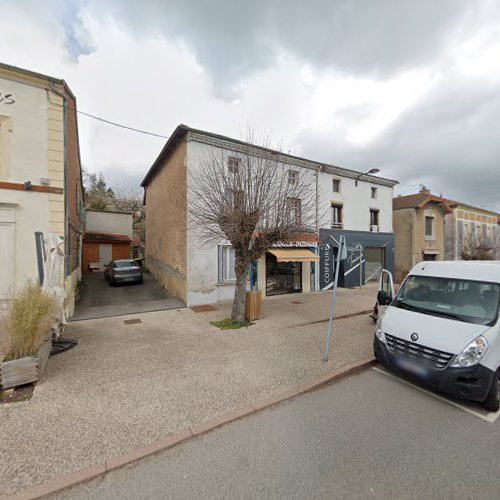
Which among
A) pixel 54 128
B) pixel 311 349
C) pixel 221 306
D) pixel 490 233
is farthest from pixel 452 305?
pixel 490 233

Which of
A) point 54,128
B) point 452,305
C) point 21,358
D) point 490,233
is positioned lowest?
point 21,358

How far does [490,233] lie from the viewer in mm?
24391

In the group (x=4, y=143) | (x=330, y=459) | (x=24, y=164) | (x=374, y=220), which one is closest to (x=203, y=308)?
(x=24, y=164)

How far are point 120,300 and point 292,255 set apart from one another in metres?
7.29

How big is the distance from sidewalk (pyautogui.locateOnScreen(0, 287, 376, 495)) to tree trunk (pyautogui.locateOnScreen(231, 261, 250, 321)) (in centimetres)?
60

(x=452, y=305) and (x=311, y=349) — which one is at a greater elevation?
(x=452, y=305)

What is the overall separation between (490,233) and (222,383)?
3185cm

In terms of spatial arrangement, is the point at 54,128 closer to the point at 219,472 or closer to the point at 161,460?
the point at 161,460

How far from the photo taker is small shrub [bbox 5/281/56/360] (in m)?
3.76

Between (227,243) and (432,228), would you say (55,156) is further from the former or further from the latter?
(432,228)

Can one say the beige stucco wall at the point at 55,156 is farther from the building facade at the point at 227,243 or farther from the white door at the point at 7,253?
the building facade at the point at 227,243

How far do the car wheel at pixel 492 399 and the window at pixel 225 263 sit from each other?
7.94 metres

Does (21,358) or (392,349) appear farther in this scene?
(392,349)

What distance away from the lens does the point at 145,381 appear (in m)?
4.03
